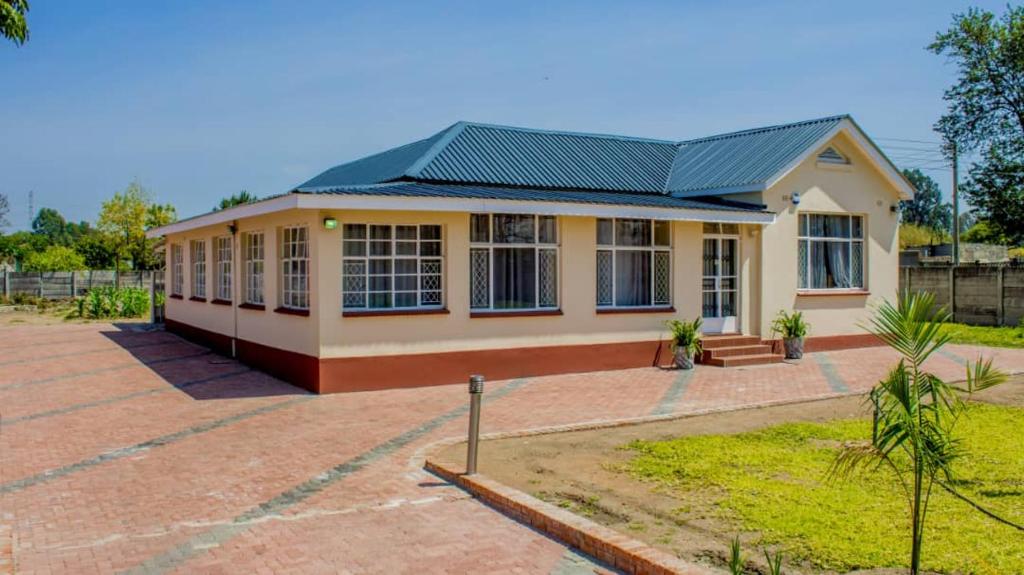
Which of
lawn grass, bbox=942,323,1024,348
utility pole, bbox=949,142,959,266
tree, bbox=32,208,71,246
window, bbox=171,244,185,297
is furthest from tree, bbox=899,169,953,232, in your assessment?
tree, bbox=32,208,71,246

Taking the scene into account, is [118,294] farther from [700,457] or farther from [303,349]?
[700,457]

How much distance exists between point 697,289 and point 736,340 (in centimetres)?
146

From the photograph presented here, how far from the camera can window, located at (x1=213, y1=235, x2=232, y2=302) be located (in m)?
19.4

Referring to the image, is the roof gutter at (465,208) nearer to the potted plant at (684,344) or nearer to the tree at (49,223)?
the potted plant at (684,344)

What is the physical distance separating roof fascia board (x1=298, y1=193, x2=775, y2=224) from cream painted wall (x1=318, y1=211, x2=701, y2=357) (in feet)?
1.89

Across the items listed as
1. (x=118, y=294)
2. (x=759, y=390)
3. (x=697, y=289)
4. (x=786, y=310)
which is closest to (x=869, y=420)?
(x=759, y=390)

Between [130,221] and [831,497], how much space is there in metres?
46.6

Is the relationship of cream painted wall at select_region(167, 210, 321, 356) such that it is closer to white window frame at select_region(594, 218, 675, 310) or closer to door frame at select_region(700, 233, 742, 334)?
white window frame at select_region(594, 218, 675, 310)

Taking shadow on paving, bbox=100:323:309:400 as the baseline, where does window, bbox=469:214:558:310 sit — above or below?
above

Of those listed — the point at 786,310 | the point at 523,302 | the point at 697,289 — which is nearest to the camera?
the point at 523,302

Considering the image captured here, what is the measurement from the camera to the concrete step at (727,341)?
17.6m

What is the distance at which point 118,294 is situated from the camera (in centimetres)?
3181

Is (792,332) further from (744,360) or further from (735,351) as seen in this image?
(744,360)

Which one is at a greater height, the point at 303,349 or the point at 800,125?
the point at 800,125
